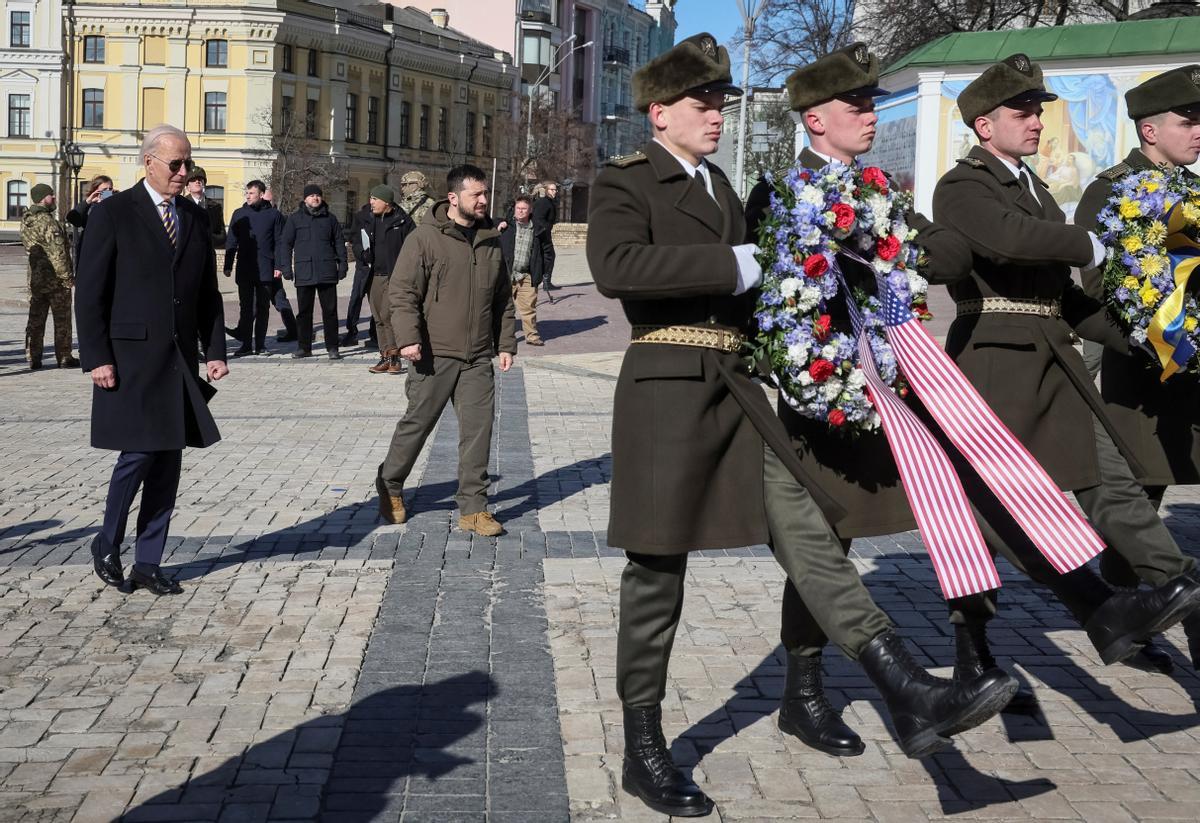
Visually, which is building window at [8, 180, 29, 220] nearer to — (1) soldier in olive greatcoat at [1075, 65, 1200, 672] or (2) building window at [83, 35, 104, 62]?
(2) building window at [83, 35, 104, 62]

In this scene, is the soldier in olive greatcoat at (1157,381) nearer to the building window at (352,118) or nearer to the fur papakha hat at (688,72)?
the fur papakha hat at (688,72)

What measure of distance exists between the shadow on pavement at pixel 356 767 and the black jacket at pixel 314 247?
1263 cm

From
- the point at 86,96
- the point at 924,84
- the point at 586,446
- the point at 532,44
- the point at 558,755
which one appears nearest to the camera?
the point at 558,755

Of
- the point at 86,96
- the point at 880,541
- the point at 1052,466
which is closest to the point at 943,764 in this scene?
the point at 1052,466

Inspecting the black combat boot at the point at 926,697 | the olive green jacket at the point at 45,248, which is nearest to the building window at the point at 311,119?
the olive green jacket at the point at 45,248

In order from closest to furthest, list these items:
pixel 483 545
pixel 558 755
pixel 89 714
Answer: pixel 558 755
pixel 89 714
pixel 483 545

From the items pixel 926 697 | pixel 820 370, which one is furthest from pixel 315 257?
pixel 926 697

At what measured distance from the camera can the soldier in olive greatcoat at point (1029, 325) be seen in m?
5.04

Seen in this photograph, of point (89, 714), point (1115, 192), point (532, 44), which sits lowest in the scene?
point (89, 714)

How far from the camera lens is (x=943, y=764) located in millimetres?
4781

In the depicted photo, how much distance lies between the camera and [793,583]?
173 inches

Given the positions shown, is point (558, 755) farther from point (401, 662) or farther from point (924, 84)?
point (924, 84)

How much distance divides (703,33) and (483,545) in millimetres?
4051

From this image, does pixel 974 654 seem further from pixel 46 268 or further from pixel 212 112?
pixel 212 112
